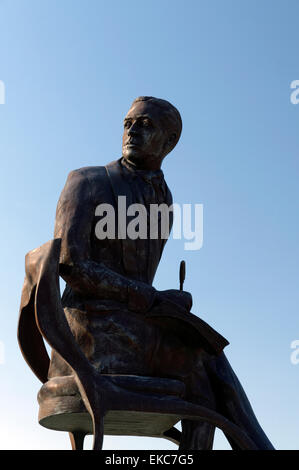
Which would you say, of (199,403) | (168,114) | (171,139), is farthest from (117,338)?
(168,114)

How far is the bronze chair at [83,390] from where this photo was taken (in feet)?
24.5

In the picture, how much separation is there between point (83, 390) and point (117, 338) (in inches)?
25.2

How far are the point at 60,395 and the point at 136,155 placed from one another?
2443mm

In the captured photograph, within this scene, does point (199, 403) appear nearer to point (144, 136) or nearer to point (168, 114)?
point (144, 136)

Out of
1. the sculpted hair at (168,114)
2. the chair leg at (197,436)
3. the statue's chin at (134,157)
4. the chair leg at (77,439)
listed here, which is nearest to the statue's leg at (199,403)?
the chair leg at (197,436)

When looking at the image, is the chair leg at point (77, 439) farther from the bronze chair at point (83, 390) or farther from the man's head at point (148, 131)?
the man's head at point (148, 131)

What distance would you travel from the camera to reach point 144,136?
873 centimetres

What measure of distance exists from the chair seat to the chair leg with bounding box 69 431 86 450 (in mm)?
295

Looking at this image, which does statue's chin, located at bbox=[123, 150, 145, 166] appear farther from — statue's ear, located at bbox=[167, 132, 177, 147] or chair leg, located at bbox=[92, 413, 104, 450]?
chair leg, located at bbox=[92, 413, 104, 450]

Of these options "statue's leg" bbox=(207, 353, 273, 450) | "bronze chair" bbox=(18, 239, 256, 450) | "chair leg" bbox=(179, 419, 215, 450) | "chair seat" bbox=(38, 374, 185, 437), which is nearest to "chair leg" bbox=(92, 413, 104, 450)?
"bronze chair" bbox=(18, 239, 256, 450)

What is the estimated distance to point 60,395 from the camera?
7.71 metres
